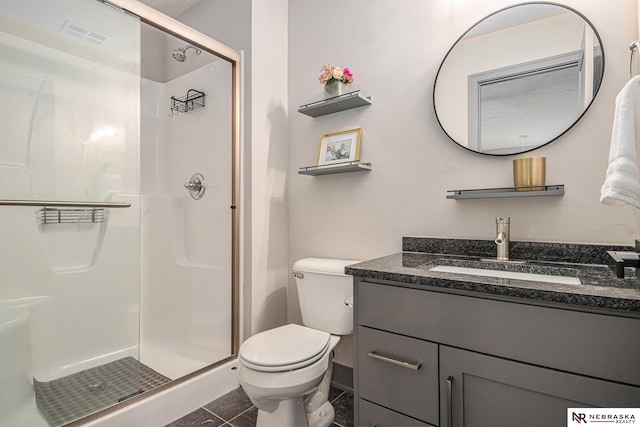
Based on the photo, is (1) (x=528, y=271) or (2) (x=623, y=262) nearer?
(2) (x=623, y=262)

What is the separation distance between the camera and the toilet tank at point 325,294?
5.53 feet

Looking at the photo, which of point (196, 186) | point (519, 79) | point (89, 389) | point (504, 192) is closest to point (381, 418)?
point (504, 192)

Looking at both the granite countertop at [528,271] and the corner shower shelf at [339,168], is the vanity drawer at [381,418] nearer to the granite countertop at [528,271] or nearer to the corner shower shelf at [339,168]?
the granite countertop at [528,271]

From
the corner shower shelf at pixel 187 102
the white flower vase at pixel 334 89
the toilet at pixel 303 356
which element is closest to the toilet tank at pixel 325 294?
the toilet at pixel 303 356

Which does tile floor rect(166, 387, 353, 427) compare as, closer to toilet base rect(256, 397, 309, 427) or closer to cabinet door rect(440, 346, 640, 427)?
toilet base rect(256, 397, 309, 427)

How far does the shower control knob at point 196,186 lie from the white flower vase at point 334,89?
97 cm

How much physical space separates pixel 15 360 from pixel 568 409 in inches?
78.2

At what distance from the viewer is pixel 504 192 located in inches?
54.0

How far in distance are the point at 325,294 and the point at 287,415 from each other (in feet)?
1.91

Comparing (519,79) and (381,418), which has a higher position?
(519,79)

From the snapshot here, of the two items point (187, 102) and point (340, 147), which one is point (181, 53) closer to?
point (187, 102)

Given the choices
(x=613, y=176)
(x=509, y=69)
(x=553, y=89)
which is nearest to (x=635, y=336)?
(x=613, y=176)

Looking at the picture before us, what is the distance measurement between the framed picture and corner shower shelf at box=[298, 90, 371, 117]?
139mm

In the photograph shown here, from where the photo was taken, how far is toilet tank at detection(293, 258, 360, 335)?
1684 millimetres
